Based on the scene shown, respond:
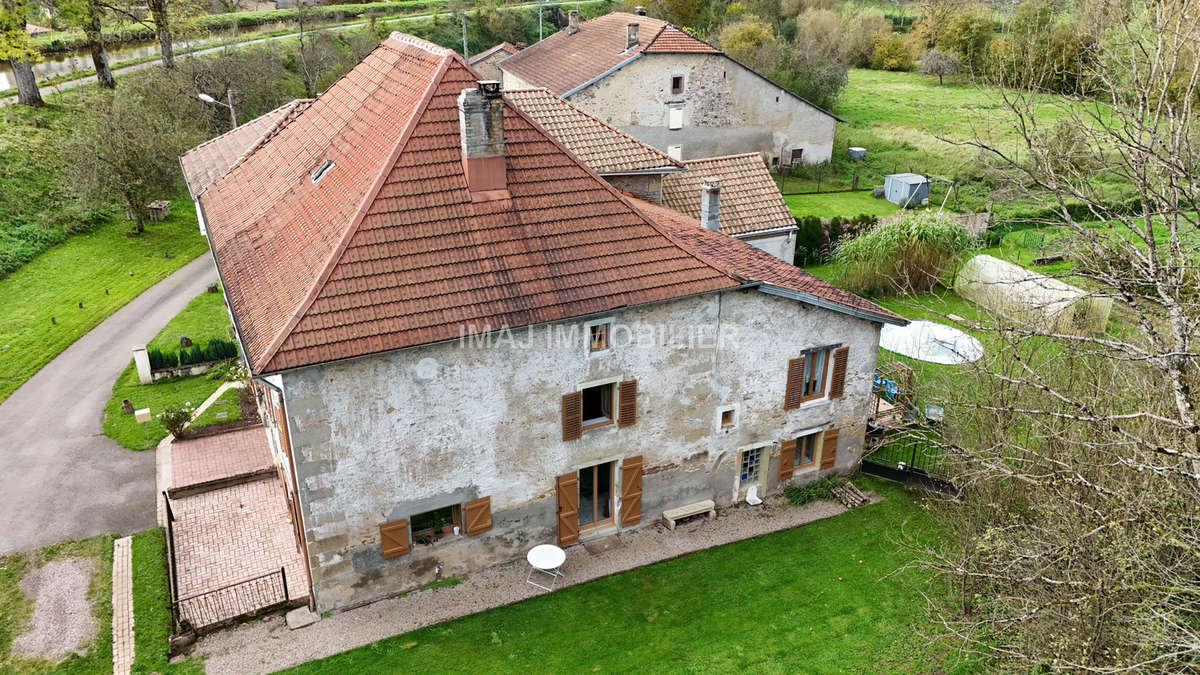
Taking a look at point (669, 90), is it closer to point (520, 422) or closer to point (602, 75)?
point (602, 75)

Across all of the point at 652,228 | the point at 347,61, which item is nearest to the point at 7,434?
the point at 652,228

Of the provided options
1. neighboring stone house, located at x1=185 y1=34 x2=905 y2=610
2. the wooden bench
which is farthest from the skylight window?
the wooden bench

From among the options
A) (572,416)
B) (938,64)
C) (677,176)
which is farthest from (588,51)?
(938,64)

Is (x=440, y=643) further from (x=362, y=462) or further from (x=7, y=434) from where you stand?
(x=7, y=434)

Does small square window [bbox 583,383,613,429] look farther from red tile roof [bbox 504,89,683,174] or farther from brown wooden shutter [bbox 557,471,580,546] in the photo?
red tile roof [bbox 504,89,683,174]

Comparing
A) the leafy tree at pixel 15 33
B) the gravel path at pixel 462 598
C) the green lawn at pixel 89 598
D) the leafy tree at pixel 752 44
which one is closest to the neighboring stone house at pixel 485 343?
the gravel path at pixel 462 598

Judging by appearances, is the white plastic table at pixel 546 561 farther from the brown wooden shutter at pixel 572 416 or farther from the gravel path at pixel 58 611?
the gravel path at pixel 58 611
